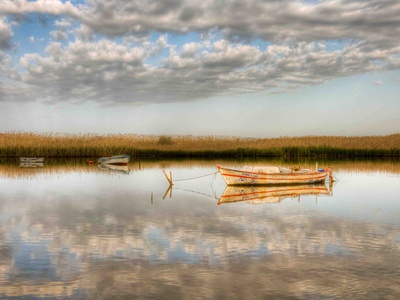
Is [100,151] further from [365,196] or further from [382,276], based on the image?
[382,276]

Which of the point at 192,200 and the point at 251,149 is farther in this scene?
the point at 251,149

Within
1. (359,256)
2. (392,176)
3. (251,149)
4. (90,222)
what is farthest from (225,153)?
(359,256)

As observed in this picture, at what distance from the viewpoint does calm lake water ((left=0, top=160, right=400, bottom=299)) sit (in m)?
9.06

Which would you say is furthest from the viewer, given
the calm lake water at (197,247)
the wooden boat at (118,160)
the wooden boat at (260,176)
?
the wooden boat at (118,160)

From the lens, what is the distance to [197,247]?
40.0 ft

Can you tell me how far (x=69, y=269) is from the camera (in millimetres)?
10227

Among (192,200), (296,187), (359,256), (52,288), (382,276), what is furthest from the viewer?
(296,187)

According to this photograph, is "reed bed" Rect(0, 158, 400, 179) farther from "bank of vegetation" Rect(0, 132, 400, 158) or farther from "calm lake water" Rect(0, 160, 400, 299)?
"calm lake water" Rect(0, 160, 400, 299)

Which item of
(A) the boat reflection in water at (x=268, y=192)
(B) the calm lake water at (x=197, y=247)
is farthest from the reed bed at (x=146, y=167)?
(B) the calm lake water at (x=197, y=247)

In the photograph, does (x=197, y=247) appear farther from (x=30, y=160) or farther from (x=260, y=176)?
(x=30, y=160)

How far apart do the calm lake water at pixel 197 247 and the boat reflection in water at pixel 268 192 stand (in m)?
0.45

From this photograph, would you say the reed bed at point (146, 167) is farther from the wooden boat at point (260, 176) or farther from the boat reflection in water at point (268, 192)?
the boat reflection in water at point (268, 192)

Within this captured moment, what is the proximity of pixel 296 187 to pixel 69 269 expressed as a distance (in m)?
20.2

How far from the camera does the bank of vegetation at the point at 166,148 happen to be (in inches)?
2265
